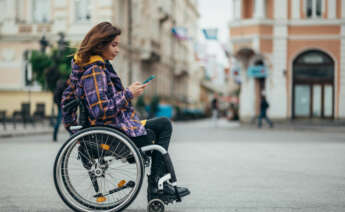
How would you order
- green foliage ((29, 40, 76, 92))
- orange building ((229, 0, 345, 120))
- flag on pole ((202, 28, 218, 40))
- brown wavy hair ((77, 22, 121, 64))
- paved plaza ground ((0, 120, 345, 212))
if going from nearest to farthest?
brown wavy hair ((77, 22, 121, 64)), paved plaza ground ((0, 120, 345, 212)), green foliage ((29, 40, 76, 92)), flag on pole ((202, 28, 218, 40)), orange building ((229, 0, 345, 120))

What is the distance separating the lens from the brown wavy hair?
434 centimetres

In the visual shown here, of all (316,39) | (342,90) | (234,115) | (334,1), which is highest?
(334,1)

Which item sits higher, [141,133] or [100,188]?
[141,133]

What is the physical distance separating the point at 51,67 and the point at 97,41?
1991cm

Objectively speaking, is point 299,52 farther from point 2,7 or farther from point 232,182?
point 232,182

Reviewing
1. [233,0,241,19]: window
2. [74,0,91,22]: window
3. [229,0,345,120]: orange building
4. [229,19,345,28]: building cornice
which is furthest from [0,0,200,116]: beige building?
[229,0,345,120]: orange building

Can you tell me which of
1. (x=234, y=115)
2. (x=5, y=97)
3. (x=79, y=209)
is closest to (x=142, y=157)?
(x=79, y=209)

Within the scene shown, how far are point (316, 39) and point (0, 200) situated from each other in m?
26.0

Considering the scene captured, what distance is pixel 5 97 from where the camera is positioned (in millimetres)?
31781

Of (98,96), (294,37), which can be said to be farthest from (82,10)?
(98,96)

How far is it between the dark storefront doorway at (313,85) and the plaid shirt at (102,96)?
25.6 metres

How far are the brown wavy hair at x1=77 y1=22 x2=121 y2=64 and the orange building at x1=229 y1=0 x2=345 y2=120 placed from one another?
25.3 metres

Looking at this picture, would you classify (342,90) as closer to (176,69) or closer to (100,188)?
(100,188)

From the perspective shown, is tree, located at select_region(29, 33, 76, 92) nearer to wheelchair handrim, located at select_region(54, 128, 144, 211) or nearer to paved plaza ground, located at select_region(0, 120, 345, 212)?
paved plaza ground, located at select_region(0, 120, 345, 212)
